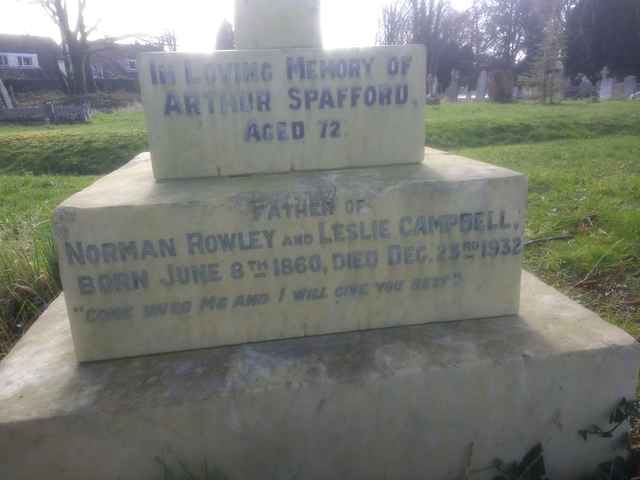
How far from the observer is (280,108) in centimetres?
203

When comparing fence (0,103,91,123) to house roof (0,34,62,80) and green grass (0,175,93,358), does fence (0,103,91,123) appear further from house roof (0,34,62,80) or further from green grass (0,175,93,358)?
house roof (0,34,62,80)

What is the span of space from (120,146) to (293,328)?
10.2 m

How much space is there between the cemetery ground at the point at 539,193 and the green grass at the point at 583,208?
0.01 m

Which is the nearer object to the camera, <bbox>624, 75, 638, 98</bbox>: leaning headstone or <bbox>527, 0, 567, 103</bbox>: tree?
<bbox>527, 0, 567, 103</bbox>: tree

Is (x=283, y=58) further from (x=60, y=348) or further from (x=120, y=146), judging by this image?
(x=120, y=146)

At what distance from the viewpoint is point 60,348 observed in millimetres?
2031

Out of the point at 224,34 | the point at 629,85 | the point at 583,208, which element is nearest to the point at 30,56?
the point at 224,34

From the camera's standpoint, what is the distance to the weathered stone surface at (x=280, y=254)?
1.78m

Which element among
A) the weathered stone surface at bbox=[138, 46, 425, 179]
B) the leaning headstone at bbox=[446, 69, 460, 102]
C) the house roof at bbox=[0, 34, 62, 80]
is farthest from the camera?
the house roof at bbox=[0, 34, 62, 80]

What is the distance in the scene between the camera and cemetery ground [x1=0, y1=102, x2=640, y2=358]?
10.3ft

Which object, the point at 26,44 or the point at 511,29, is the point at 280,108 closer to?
the point at 511,29

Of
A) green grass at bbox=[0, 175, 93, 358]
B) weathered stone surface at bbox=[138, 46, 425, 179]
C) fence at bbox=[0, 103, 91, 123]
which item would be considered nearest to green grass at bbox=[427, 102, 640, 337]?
weathered stone surface at bbox=[138, 46, 425, 179]

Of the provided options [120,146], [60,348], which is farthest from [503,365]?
[120,146]

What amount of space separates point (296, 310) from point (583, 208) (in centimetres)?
372
